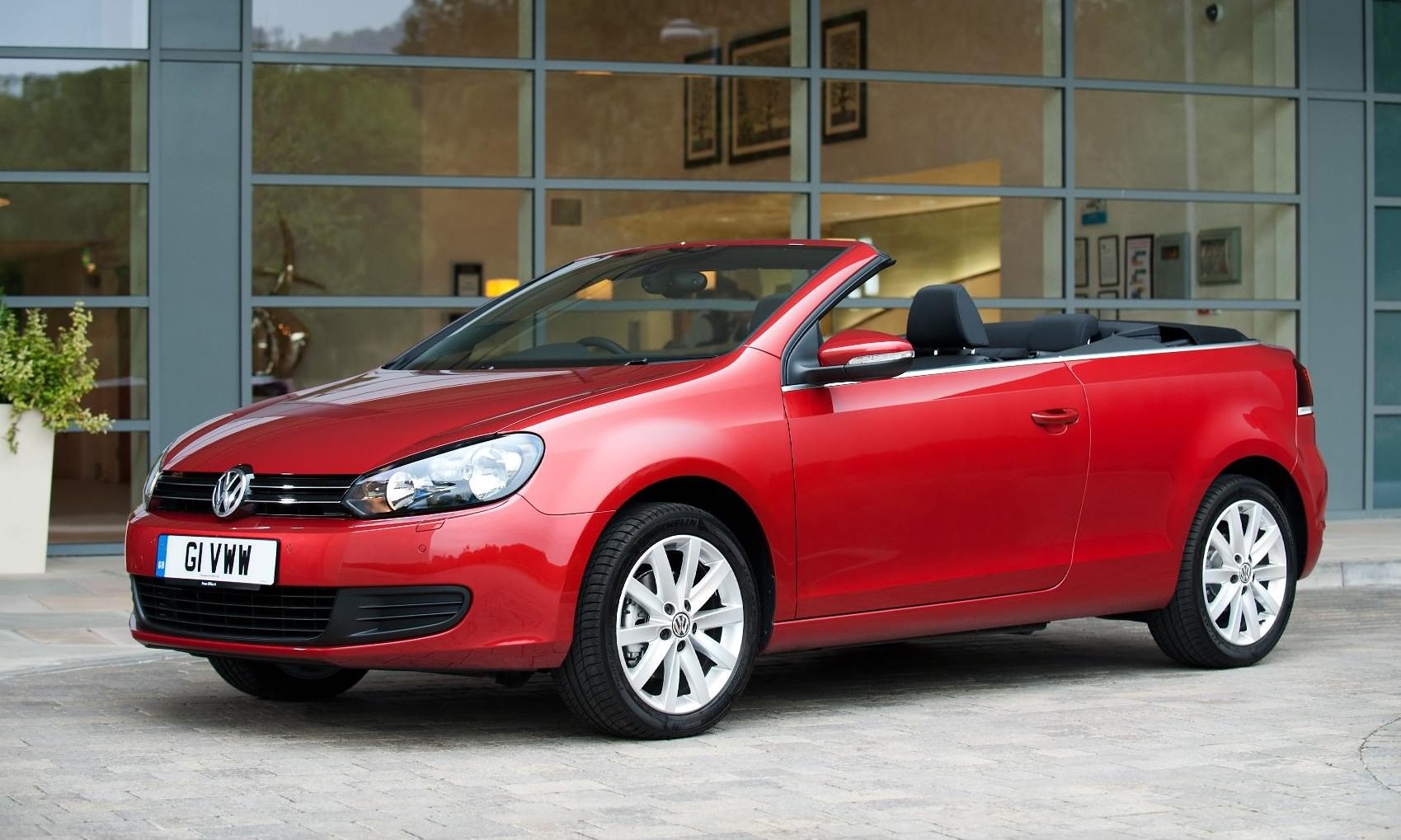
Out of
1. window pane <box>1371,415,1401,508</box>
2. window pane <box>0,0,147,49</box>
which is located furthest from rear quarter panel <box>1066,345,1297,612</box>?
window pane <box>1371,415,1401,508</box>

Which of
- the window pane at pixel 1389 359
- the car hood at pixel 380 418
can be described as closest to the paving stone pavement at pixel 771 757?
the car hood at pixel 380 418

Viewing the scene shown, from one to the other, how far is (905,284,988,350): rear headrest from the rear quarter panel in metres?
0.41

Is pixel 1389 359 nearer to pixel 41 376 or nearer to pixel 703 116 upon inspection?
pixel 703 116

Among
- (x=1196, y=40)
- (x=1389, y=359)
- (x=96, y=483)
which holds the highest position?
(x=1196, y=40)

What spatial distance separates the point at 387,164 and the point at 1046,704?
7.05 m

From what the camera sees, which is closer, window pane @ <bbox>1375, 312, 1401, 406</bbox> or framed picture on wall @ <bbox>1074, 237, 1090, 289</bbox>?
framed picture on wall @ <bbox>1074, 237, 1090, 289</bbox>

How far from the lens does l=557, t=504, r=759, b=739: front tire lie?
18.3 ft

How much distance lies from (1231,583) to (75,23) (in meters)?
7.89

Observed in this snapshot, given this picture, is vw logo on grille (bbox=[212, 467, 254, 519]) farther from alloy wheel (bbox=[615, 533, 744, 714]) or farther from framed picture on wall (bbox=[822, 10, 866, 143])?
framed picture on wall (bbox=[822, 10, 866, 143])

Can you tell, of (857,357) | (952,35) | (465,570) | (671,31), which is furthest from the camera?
(952,35)

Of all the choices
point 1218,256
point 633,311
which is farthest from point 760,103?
point 633,311

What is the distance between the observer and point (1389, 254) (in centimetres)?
1442

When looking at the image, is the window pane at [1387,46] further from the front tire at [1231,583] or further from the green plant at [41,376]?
the green plant at [41,376]

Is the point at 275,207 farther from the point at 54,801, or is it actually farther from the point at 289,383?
the point at 54,801
